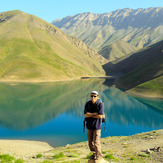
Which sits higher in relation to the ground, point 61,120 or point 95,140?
point 61,120

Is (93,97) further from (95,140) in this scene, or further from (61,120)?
(61,120)

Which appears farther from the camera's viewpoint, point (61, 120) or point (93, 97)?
point (61, 120)

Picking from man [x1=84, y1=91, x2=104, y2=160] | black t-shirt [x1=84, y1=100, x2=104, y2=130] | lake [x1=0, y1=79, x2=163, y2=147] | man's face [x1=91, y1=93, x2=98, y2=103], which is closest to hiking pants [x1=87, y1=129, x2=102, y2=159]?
man [x1=84, y1=91, x2=104, y2=160]

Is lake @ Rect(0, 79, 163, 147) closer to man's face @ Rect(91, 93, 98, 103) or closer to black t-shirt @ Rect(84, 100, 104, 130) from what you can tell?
black t-shirt @ Rect(84, 100, 104, 130)

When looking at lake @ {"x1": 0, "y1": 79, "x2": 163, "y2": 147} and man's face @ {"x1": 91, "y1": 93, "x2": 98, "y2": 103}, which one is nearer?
man's face @ {"x1": 91, "y1": 93, "x2": 98, "y2": 103}

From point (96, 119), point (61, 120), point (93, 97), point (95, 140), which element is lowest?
point (95, 140)

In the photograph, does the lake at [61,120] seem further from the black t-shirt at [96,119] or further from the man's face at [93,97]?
the man's face at [93,97]

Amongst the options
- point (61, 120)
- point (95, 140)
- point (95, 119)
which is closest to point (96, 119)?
point (95, 119)

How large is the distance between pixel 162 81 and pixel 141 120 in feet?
194

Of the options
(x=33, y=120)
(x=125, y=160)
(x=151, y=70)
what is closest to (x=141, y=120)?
(x=33, y=120)

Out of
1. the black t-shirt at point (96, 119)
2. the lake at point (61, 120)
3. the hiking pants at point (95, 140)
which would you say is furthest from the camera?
the lake at point (61, 120)

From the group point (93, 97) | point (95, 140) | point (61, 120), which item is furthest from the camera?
point (61, 120)

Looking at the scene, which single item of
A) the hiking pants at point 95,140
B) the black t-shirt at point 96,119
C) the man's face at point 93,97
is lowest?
the hiking pants at point 95,140

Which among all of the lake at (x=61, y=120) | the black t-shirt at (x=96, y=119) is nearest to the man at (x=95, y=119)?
the black t-shirt at (x=96, y=119)
